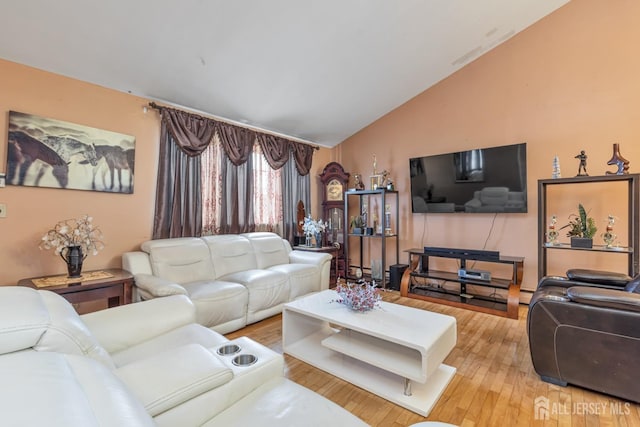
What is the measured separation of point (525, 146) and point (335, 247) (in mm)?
2635

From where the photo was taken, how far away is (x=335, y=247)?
4.40m

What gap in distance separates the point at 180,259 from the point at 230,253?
1.77 feet

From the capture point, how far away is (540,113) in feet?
11.0

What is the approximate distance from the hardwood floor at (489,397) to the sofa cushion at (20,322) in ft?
4.91

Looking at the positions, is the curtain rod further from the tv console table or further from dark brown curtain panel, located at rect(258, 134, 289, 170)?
the tv console table

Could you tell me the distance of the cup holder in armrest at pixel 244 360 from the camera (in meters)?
1.24

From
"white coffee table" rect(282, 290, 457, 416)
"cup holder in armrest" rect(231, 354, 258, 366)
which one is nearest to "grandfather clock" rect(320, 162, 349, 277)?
"white coffee table" rect(282, 290, 457, 416)

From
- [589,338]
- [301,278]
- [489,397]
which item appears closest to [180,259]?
[301,278]

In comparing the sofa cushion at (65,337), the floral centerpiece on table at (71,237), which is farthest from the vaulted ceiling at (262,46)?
the sofa cushion at (65,337)

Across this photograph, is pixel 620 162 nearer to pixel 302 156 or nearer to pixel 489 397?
pixel 489 397

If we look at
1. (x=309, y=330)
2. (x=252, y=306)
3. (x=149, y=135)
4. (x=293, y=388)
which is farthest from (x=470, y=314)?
(x=149, y=135)

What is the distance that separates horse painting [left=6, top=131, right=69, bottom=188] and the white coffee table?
224 cm

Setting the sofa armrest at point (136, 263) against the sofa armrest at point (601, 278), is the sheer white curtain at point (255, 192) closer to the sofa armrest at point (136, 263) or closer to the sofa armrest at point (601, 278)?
the sofa armrest at point (136, 263)

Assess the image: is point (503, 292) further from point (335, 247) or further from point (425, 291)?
point (335, 247)
